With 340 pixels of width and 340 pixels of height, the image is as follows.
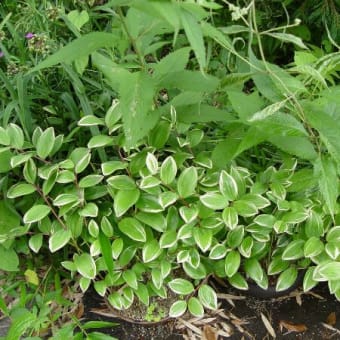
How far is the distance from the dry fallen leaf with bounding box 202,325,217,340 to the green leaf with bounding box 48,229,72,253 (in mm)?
584

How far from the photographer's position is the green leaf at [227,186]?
4.94 ft

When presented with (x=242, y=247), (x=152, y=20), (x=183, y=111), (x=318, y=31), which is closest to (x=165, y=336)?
(x=242, y=247)

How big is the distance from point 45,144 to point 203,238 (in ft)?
1.75

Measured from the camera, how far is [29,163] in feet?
5.25

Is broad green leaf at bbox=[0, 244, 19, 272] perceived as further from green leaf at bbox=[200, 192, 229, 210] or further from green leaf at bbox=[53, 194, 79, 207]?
green leaf at bbox=[200, 192, 229, 210]

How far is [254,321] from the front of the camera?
184 cm

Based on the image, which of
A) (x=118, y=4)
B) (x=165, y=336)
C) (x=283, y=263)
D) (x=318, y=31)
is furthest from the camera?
(x=318, y=31)

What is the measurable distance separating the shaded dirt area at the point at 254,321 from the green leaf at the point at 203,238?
1.47 feet

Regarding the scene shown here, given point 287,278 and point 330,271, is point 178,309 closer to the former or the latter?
point 287,278

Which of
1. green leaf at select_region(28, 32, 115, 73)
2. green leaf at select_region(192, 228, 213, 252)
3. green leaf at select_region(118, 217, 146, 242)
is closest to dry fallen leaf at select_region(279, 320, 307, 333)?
green leaf at select_region(192, 228, 213, 252)

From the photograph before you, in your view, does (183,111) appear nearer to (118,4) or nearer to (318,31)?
(118,4)

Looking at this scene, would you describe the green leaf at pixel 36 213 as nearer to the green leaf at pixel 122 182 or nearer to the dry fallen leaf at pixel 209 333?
the green leaf at pixel 122 182

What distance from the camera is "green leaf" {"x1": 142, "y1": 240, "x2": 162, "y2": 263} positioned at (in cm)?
155

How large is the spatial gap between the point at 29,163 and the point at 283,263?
32.2 inches
